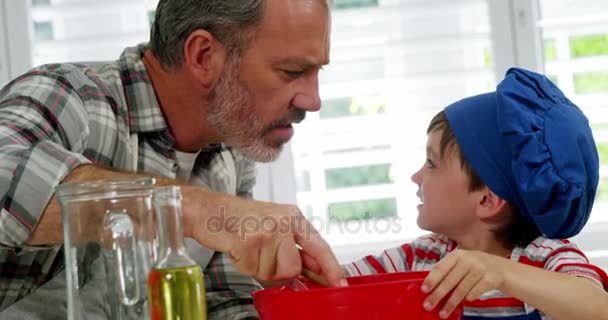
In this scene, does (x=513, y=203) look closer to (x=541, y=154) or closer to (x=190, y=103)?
(x=541, y=154)

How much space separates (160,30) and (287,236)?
858 mm

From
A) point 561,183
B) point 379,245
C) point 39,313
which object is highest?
point 561,183

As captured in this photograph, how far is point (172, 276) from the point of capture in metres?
0.74

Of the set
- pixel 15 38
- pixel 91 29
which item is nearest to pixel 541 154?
pixel 91 29

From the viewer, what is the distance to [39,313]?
4.09ft

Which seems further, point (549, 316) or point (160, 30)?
point (160, 30)

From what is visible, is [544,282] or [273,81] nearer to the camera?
[544,282]

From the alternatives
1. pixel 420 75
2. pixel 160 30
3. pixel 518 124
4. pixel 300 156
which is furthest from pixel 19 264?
pixel 420 75

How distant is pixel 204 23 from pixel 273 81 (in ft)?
0.56

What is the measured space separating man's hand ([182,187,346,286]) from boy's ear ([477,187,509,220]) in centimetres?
62

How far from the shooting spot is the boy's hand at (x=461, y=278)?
947 millimetres

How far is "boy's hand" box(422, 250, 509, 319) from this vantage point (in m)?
0.95

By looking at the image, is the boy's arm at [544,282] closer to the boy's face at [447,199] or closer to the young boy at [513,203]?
the young boy at [513,203]

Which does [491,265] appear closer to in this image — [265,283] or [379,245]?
[265,283]
